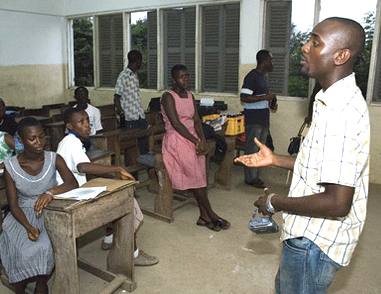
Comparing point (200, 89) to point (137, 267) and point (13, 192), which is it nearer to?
point (137, 267)

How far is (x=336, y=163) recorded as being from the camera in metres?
1.10

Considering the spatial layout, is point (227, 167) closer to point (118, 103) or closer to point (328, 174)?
point (118, 103)

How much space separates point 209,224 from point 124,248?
115cm

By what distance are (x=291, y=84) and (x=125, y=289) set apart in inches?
154

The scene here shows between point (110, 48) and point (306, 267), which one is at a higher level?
point (110, 48)

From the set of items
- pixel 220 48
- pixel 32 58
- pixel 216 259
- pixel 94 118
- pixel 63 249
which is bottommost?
pixel 216 259

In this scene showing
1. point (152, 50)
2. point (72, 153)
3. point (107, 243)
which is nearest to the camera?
point (72, 153)

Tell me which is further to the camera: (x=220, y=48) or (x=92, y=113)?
(x=220, y=48)

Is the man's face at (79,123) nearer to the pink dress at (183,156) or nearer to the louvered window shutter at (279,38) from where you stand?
the pink dress at (183,156)

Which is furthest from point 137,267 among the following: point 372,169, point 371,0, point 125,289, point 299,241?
point 371,0

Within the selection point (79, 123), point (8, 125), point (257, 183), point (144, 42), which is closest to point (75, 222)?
point (79, 123)

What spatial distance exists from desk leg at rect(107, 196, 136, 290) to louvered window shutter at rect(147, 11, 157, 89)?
176 inches

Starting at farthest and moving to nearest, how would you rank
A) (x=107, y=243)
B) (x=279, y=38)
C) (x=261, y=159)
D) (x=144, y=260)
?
(x=279, y=38), (x=107, y=243), (x=144, y=260), (x=261, y=159)

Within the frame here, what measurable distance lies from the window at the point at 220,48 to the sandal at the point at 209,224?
2898mm
